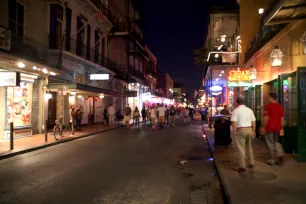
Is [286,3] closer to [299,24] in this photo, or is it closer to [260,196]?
[299,24]

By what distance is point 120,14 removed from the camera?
36281 mm

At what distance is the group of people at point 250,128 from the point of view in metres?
7.79

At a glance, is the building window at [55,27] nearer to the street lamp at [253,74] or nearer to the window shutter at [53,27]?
the window shutter at [53,27]

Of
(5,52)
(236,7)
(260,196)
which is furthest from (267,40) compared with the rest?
(236,7)

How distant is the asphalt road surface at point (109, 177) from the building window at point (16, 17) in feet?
26.6

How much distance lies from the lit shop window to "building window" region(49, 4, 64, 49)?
3.56 meters

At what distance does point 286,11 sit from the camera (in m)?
7.86

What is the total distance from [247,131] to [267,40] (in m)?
7.26

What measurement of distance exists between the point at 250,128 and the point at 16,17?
14638mm

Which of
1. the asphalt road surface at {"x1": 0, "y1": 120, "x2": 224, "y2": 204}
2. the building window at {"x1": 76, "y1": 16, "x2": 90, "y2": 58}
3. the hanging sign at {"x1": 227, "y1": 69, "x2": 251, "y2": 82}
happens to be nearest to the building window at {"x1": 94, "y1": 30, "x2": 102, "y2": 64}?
the building window at {"x1": 76, "y1": 16, "x2": 90, "y2": 58}

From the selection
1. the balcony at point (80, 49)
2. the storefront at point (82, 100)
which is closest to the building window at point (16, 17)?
the balcony at point (80, 49)

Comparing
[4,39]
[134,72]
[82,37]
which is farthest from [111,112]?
[4,39]

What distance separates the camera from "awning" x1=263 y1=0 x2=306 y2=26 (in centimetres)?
722

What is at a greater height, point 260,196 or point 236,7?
point 236,7
